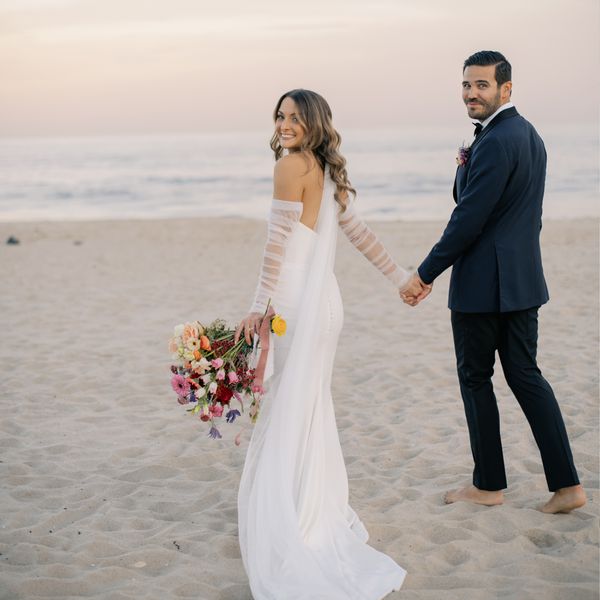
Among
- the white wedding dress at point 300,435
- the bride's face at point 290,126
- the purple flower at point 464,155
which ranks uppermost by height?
the bride's face at point 290,126

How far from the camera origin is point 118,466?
16.7 ft

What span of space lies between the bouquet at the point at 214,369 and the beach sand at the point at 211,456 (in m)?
0.81

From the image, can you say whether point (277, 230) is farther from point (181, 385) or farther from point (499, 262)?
point (499, 262)

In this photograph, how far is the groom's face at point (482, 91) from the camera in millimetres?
3885

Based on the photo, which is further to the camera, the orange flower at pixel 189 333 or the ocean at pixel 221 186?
the ocean at pixel 221 186

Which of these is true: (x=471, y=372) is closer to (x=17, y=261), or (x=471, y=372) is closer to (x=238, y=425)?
(x=238, y=425)

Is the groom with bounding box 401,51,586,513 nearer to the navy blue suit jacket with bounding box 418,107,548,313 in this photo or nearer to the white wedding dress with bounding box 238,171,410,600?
the navy blue suit jacket with bounding box 418,107,548,313

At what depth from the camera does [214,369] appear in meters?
3.59

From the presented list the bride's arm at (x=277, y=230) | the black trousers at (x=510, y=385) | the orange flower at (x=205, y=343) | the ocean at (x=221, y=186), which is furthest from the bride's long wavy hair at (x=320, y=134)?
the ocean at (x=221, y=186)

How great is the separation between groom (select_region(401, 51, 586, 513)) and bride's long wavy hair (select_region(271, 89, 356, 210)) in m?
0.65

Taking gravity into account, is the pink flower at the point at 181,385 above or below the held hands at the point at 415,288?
below

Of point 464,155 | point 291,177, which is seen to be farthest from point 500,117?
point 291,177

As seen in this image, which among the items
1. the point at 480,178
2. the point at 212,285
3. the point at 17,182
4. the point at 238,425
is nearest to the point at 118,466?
the point at 238,425

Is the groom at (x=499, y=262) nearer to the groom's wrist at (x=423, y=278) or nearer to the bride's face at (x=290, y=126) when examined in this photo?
the groom's wrist at (x=423, y=278)
